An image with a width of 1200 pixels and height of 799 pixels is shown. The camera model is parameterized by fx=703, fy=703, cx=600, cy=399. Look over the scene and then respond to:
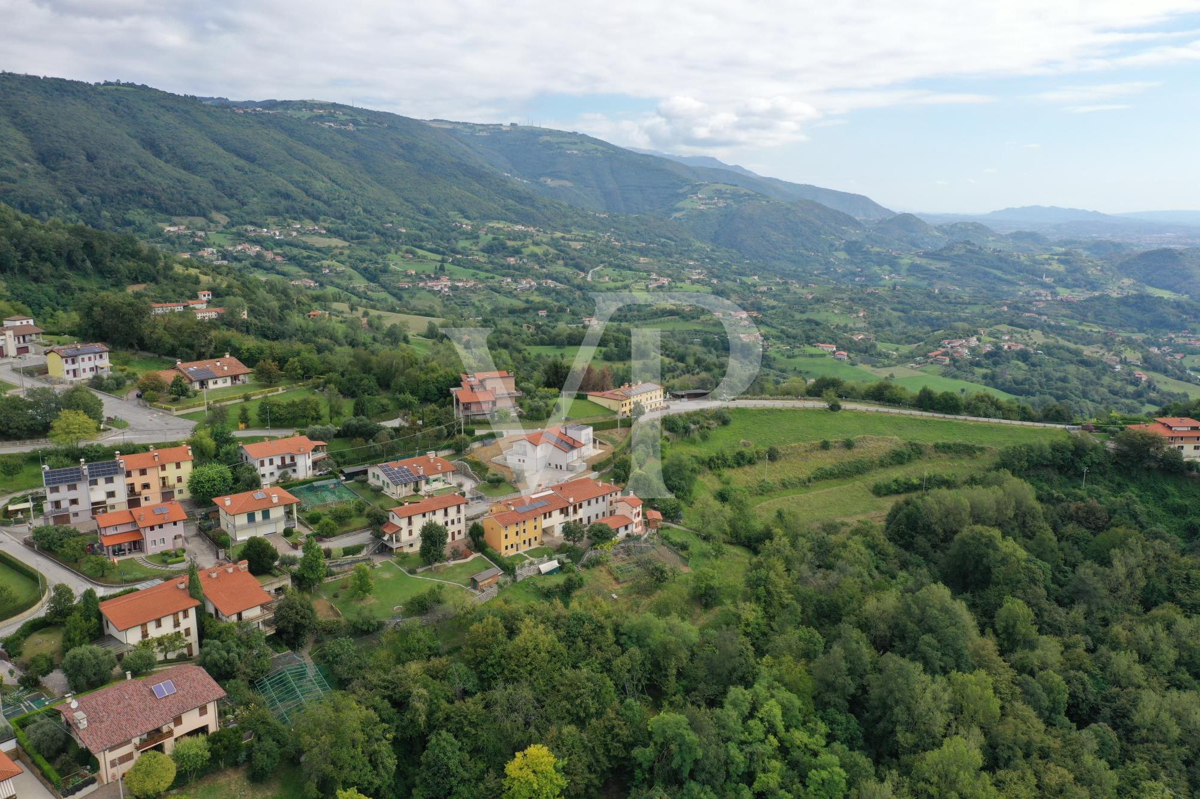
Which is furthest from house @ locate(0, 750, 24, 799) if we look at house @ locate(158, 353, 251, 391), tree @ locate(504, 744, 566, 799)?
house @ locate(158, 353, 251, 391)

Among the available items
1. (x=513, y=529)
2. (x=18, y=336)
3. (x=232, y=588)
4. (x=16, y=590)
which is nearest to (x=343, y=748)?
(x=232, y=588)

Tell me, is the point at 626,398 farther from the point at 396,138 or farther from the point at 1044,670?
the point at 396,138

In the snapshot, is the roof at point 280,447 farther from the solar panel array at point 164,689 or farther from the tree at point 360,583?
the solar panel array at point 164,689

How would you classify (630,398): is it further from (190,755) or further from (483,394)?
(190,755)

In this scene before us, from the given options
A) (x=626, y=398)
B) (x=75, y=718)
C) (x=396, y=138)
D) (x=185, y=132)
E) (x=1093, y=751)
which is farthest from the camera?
(x=396, y=138)

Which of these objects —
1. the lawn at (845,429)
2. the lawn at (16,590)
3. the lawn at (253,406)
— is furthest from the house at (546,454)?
the lawn at (16,590)

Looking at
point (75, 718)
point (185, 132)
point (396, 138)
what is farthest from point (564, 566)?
point (396, 138)

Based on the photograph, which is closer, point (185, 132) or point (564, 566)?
point (564, 566)
